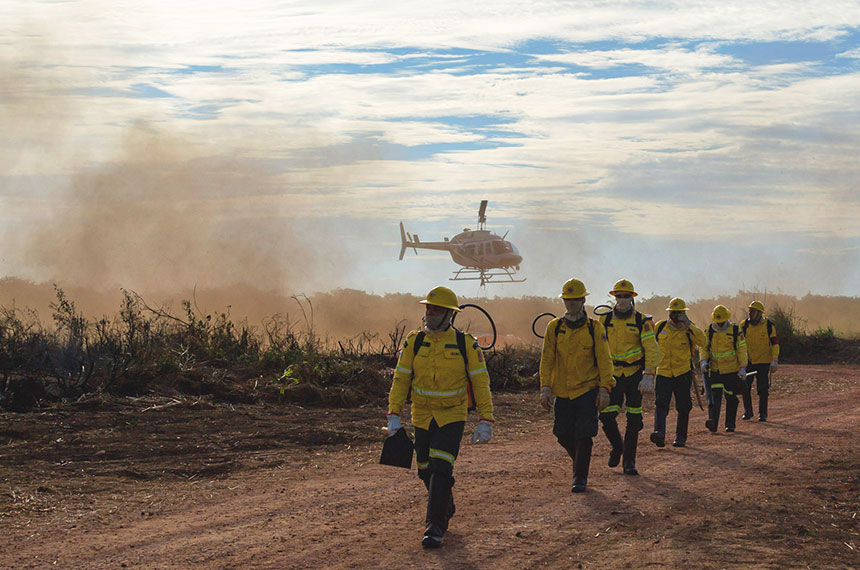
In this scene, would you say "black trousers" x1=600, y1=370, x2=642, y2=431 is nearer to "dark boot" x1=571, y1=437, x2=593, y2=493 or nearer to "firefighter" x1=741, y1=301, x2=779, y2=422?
"dark boot" x1=571, y1=437, x2=593, y2=493

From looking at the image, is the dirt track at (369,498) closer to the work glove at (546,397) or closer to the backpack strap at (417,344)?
the work glove at (546,397)

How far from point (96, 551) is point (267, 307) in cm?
4114

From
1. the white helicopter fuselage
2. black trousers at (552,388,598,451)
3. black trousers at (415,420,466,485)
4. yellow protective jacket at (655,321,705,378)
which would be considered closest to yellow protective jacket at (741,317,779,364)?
yellow protective jacket at (655,321,705,378)

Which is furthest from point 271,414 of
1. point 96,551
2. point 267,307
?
point 267,307

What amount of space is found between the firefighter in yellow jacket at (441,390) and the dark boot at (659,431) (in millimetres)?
5884

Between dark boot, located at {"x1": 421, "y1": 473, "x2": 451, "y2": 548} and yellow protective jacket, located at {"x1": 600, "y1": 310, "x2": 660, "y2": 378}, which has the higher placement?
yellow protective jacket, located at {"x1": 600, "y1": 310, "x2": 660, "y2": 378}

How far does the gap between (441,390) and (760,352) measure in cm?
1116

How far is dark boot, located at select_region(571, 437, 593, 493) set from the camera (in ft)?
32.2

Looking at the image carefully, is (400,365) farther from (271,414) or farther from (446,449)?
(271,414)

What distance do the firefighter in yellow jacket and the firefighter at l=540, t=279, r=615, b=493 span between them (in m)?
1.99

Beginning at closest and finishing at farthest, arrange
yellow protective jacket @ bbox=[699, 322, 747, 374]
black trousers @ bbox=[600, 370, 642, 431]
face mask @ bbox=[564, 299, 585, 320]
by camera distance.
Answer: face mask @ bbox=[564, 299, 585, 320] → black trousers @ bbox=[600, 370, 642, 431] → yellow protective jacket @ bbox=[699, 322, 747, 374]

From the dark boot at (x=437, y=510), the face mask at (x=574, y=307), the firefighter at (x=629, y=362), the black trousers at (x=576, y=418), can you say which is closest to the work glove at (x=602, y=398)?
the black trousers at (x=576, y=418)

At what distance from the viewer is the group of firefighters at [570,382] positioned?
309 inches

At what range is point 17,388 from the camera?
16047 millimetres
